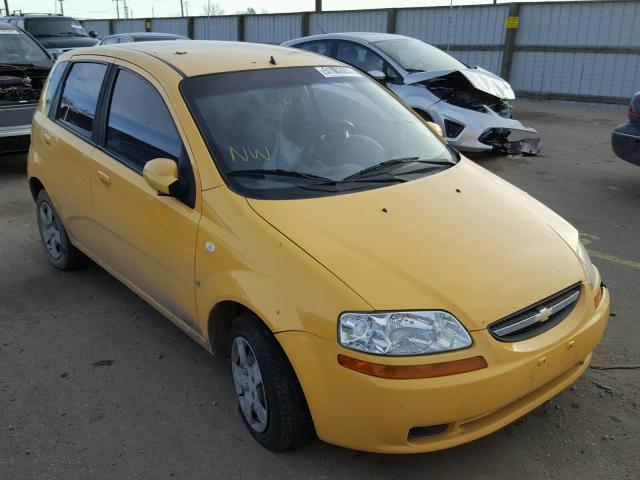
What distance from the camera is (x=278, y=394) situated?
2.50 metres

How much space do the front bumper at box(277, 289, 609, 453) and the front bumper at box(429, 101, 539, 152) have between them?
236 inches

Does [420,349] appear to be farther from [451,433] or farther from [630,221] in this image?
[630,221]

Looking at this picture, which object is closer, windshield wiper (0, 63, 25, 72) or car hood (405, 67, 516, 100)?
windshield wiper (0, 63, 25, 72)

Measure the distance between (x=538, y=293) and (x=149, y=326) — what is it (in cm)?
242

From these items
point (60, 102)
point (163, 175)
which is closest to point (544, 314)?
point (163, 175)

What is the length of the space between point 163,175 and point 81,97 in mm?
1558

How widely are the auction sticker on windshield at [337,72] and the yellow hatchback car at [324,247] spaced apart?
2 cm

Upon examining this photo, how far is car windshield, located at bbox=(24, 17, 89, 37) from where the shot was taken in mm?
15477

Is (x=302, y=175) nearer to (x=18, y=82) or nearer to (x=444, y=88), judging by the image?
(x=444, y=88)

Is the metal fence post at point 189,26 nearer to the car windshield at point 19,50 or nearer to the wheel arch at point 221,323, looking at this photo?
the car windshield at point 19,50

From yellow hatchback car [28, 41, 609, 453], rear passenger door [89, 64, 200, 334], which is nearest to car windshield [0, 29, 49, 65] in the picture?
yellow hatchback car [28, 41, 609, 453]

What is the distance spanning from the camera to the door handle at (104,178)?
356cm

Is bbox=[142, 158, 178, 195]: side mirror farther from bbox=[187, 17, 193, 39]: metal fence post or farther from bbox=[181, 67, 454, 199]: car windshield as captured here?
bbox=[187, 17, 193, 39]: metal fence post

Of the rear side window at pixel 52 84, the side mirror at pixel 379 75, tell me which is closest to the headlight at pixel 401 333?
the rear side window at pixel 52 84
